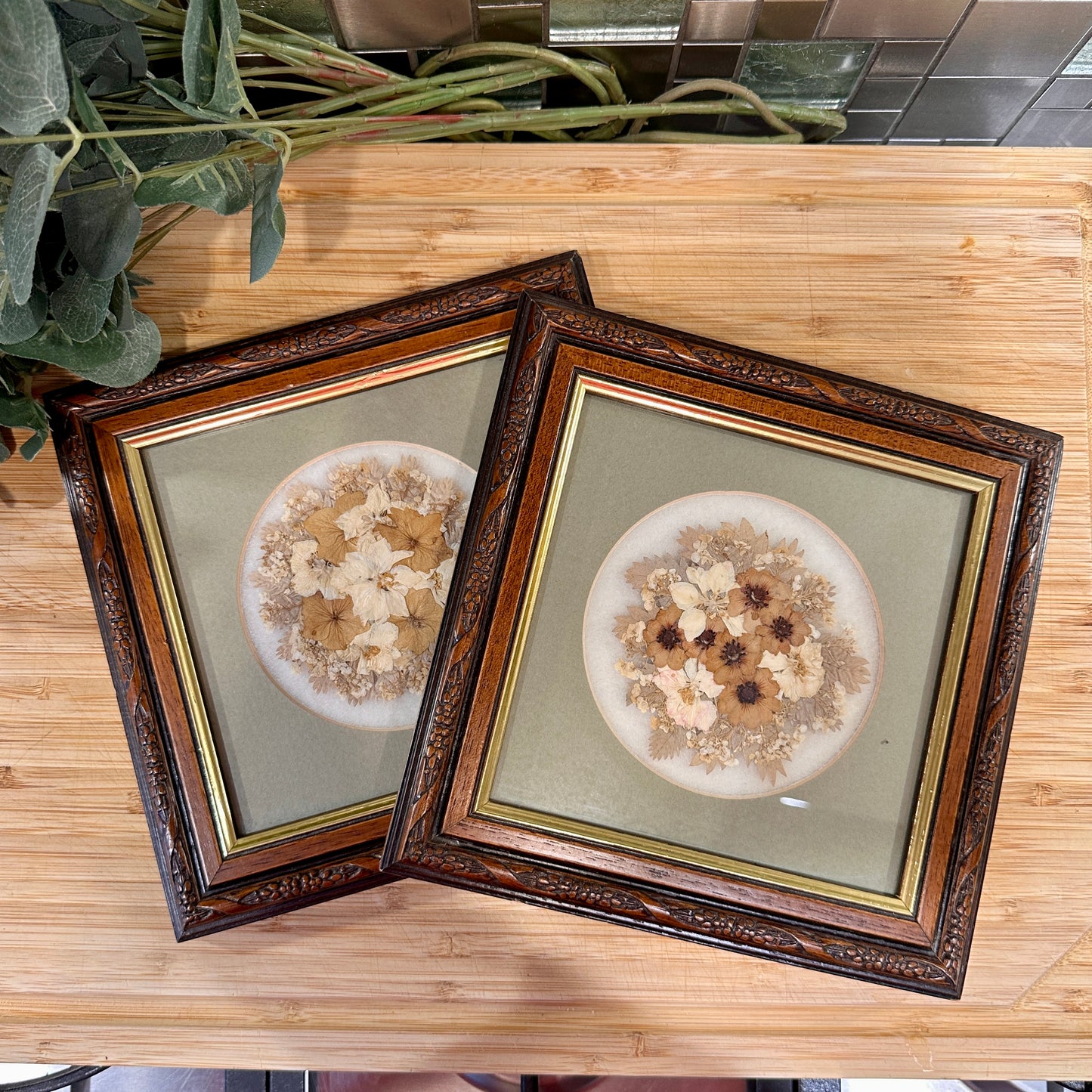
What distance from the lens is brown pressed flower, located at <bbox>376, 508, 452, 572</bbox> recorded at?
0.85 metres

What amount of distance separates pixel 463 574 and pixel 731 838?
0.39 meters

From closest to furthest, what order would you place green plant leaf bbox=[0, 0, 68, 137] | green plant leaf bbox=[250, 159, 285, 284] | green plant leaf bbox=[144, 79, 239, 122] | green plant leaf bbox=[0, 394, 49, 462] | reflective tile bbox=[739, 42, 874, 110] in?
green plant leaf bbox=[0, 0, 68, 137] → green plant leaf bbox=[144, 79, 239, 122] → green plant leaf bbox=[250, 159, 285, 284] → green plant leaf bbox=[0, 394, 49, 462] → reflective tile bbox=[739, 42, 874, 110]

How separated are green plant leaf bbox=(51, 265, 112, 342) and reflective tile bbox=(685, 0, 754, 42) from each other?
644 mm

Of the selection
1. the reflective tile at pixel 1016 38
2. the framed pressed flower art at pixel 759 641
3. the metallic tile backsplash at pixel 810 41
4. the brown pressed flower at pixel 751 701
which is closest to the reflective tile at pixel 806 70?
the metallic tile backsplash at pixel 810 41

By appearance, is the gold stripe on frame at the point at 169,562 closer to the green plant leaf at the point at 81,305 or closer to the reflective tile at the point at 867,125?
the green plant leaf at the point at 81,305

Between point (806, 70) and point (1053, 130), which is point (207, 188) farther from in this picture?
point (1053, 130)

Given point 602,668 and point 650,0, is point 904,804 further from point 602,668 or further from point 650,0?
point 650,0

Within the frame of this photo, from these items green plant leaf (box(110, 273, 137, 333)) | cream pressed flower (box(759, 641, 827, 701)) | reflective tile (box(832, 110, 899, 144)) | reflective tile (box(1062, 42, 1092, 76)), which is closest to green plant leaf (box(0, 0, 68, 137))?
green plant leaf (box(110, 273, 137, 333))

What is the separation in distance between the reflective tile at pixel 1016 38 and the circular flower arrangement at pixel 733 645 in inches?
21.8

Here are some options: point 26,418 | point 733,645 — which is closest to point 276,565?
point 26,418

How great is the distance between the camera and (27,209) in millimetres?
470

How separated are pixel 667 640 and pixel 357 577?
0.33 meters

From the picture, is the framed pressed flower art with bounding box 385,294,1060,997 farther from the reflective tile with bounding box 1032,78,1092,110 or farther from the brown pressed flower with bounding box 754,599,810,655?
the reflective tile with bounding box 1032,78,1092,110

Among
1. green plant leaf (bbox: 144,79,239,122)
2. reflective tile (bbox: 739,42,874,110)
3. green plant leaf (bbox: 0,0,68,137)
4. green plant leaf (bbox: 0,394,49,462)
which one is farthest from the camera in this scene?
reflective tile (bbox: 739,42,874,110)
